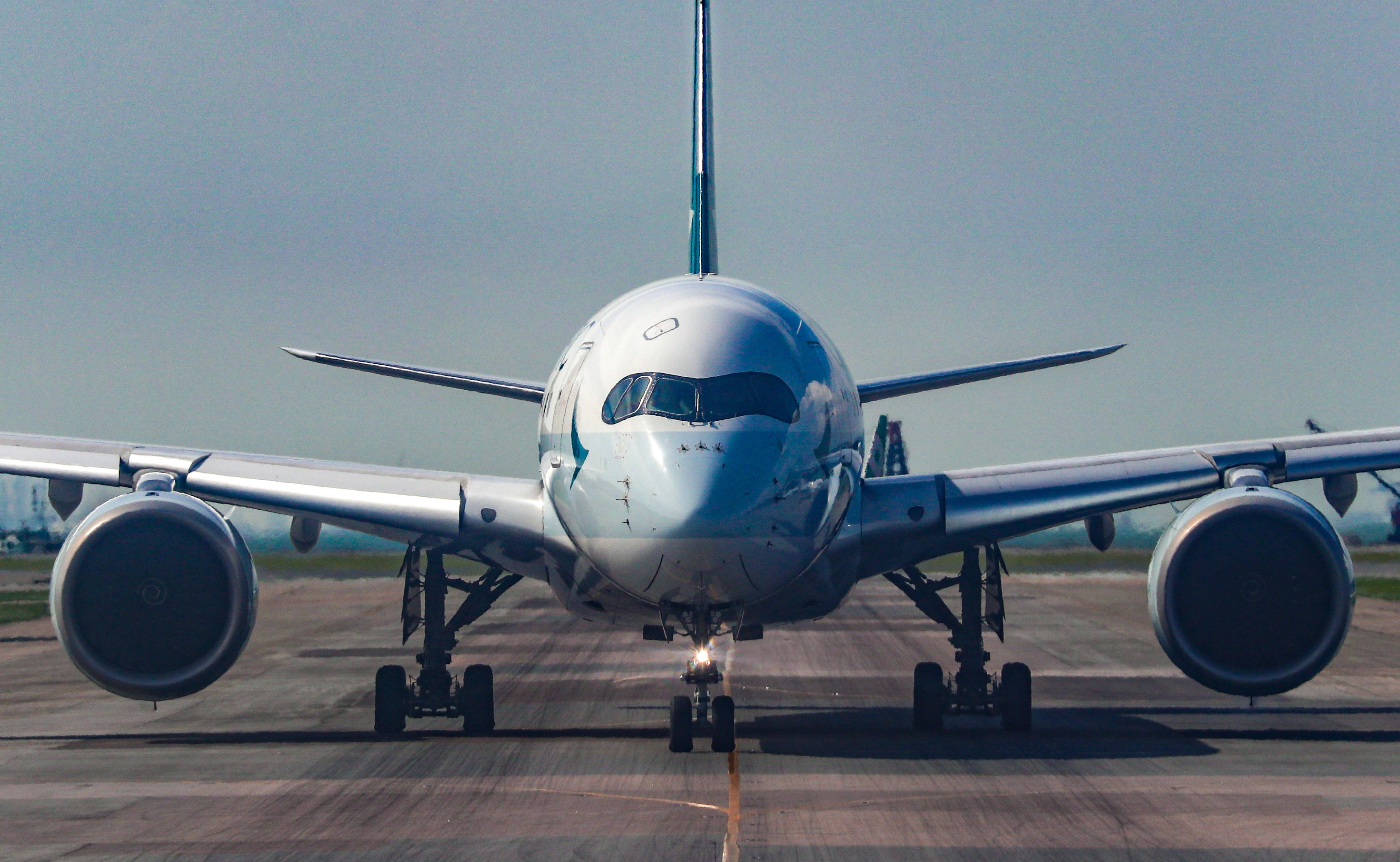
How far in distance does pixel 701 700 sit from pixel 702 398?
3737 millimetres

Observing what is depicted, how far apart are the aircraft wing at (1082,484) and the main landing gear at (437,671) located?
15.5 ft

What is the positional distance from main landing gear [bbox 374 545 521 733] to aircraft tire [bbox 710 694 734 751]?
141 inches

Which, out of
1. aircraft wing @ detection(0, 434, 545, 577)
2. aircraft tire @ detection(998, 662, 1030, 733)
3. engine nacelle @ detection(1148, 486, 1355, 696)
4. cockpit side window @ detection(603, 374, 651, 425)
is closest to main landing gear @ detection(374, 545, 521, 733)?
aircraft wing @ detection(0, 434, 545, 577)

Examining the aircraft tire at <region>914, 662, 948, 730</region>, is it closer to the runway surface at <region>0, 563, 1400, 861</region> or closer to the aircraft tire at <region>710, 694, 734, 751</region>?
the runway surface at <region>0, 563, 1400, 861</region>

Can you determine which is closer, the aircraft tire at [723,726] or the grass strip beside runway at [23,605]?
the aircraft tire at [723,726]

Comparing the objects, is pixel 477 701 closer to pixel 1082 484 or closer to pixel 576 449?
pixel 576 449

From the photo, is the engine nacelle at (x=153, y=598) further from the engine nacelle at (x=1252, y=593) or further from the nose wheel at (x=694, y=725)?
the engine nacelle at (x=1252, y=593)

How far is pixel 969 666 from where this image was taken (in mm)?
18500

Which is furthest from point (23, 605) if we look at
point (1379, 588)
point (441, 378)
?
point (1379, 588)

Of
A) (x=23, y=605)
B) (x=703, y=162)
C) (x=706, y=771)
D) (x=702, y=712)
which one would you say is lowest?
(x=23, y=605)

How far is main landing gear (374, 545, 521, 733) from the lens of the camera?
1775cm

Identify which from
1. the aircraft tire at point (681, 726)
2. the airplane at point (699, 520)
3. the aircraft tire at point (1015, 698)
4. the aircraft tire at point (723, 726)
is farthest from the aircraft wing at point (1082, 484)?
the aircraft tire at point (681, 726)

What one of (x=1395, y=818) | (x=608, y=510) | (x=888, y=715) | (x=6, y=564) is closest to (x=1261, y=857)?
(x=1395, y=818)

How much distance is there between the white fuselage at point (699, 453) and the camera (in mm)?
12773
